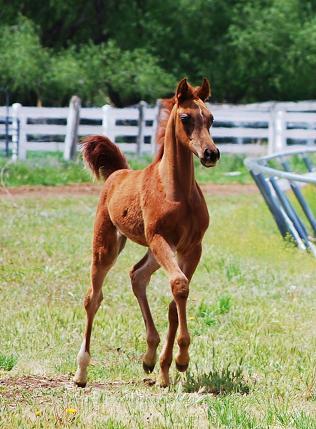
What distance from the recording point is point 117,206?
25.3 feet

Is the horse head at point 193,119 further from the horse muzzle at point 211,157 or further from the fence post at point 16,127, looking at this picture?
the fence post at point 16,127

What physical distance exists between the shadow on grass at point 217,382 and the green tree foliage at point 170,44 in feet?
101

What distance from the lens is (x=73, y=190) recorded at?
2388 centimetres

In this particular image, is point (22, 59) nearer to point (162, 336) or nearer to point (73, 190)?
point (73, 190)

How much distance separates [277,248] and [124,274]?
9.17 feet

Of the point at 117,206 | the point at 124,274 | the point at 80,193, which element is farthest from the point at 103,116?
the point at 117,206

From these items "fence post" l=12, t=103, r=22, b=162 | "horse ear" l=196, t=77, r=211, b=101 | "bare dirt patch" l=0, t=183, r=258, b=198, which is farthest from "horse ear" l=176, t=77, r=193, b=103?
"fence post" l=12, t=103, r=22, b=162

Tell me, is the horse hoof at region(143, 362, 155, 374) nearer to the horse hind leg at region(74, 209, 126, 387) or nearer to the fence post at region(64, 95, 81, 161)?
the horse hind leg at region(74, 209, 126, 387)

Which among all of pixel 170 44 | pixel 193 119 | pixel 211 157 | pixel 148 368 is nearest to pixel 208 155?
pixel 211 157

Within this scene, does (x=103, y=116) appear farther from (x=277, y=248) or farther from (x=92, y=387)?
(x=92, y=387)

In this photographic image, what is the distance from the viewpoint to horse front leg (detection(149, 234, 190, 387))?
22.6 feet

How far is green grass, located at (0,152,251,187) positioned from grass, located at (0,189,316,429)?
9.17 metres

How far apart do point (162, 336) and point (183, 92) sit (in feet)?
8.46

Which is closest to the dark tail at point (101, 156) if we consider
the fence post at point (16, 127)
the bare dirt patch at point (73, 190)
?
the bare dirt patch at point (73, 190)
